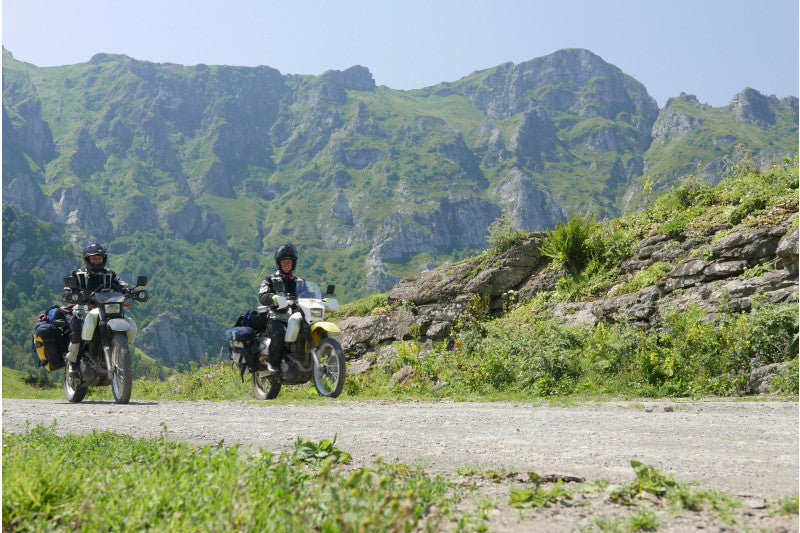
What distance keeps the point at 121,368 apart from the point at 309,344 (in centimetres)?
319

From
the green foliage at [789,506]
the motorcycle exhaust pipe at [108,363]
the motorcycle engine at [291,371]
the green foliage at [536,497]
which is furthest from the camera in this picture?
the motorcycle engine at [291,371]

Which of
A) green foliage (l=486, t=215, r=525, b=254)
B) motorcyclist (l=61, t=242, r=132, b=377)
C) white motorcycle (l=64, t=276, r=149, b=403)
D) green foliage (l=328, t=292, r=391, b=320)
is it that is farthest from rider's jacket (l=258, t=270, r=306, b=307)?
green foliage (l=486, t=215, r=525, b=254)

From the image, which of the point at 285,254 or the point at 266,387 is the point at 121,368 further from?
the point at 285,254

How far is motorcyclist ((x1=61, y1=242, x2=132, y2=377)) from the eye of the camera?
10453 millimetres

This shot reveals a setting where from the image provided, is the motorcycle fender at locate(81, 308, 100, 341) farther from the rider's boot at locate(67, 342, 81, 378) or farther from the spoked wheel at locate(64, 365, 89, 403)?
the spoked wheel at locate(64, 365, 89, 403)

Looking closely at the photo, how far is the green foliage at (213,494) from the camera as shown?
9.14 ft

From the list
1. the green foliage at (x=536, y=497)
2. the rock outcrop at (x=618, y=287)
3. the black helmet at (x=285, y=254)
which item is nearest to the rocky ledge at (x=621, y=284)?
the rock outcrop at (x=618, y=287)

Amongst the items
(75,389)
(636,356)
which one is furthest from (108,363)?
(636,356)

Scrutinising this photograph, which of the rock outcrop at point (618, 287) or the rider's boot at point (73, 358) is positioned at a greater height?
the rock outcrop at point (618, 287)

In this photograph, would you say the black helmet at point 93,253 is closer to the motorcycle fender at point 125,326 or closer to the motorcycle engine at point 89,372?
the motorcycle fender at point 125,326

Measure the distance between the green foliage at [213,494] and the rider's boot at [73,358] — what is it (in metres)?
6.92

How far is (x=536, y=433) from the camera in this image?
Result: 17.8 ft

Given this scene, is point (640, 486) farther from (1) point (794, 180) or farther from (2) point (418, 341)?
(1) point (794, 180)

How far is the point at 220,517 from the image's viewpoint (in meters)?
2.80
